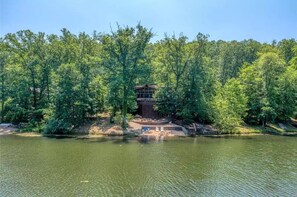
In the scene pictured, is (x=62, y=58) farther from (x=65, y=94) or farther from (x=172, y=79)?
(x=172, y=79)

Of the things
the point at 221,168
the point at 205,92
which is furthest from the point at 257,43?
the point at 221,168

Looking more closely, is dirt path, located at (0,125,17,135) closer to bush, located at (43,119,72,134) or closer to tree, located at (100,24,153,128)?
bush, located at (43,119,72,134)

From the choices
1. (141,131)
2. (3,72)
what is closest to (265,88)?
(141,131)

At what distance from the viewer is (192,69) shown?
1913 inches

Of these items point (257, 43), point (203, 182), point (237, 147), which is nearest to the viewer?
point (203, 182)

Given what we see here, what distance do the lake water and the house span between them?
686 inches

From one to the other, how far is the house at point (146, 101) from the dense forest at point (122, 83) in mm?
2531

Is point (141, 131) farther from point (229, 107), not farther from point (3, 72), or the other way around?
point (3, 72)

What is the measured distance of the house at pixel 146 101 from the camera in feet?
174

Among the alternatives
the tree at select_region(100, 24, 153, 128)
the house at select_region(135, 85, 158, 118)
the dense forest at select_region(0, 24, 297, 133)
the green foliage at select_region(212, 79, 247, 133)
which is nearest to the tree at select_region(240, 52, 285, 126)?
the dense forest at select_region(0, 24, 297, 133)

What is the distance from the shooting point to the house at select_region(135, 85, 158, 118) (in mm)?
53116

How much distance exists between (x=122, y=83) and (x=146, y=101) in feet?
32.3

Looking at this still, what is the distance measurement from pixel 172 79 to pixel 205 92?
6010 mm

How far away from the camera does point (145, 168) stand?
2281 centimetres
